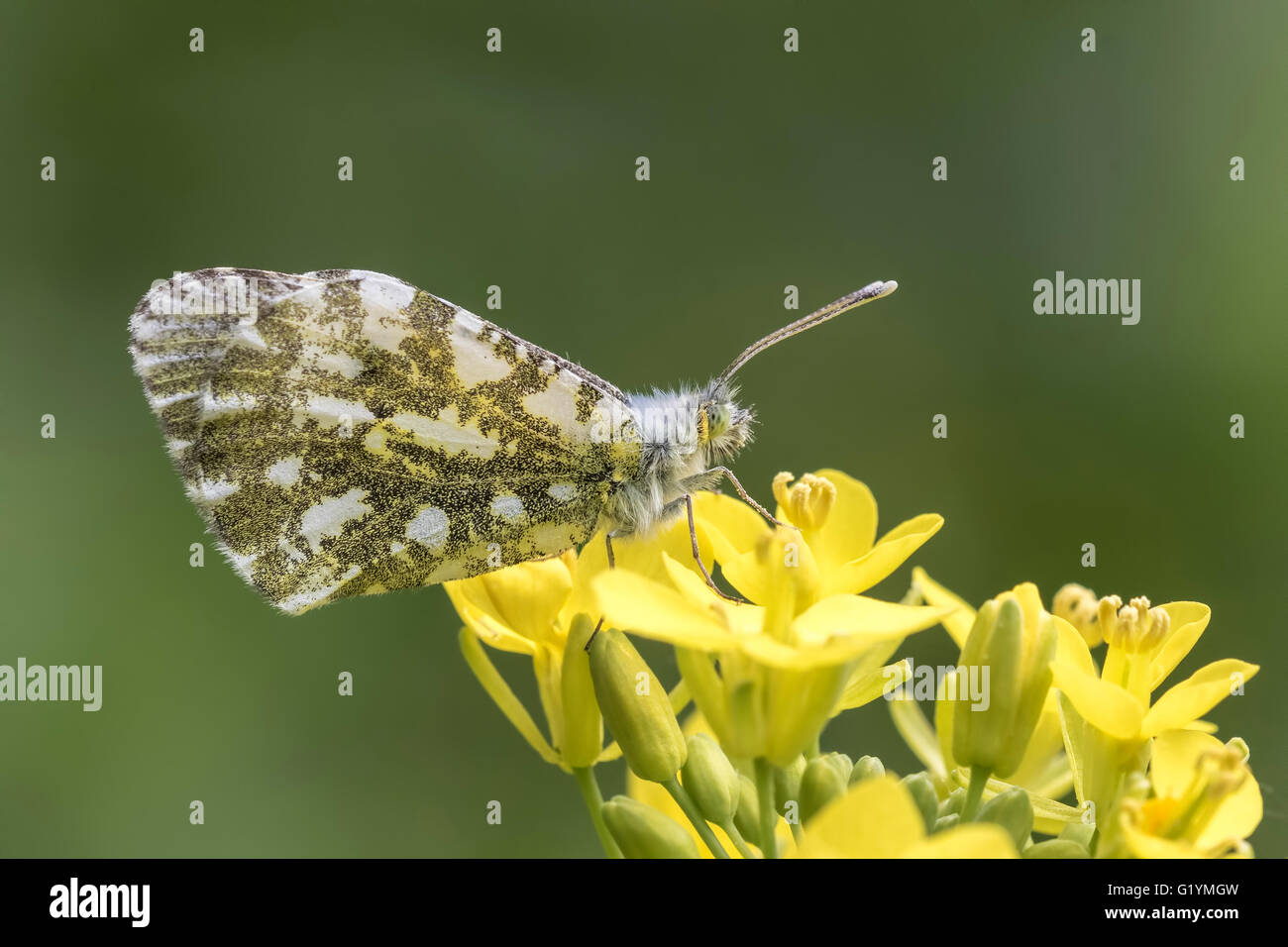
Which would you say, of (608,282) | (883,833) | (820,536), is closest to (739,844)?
(820,536)

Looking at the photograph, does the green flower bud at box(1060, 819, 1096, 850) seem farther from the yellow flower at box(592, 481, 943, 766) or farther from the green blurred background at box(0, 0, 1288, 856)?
the green blurred background at box(0, 0, 1288, 856)

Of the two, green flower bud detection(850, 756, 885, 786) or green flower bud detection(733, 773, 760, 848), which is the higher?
green flower bud detection(850, 756, 885, 786)

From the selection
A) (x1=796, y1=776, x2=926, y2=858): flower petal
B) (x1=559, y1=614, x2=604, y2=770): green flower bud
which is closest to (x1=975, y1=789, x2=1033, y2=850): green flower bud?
(x1=796, y1=776, x2=926, y2=858): flower petal

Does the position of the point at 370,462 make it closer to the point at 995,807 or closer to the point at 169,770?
the point at 995,807

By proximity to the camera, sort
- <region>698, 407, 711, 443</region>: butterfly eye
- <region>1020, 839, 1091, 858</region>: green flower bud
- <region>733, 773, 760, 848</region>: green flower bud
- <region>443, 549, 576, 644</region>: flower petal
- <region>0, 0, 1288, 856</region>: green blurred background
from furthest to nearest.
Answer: <region>0, 0, 1288, 856</region>: green blurred background → <region>698, 407, 711, 443</region>: butterfly eye → <region>443, 549, 576, 644</region>: flower petal → <region>733, 773, 760, 848</region>: green flower bud → <region>1020, 839, 1091, 858</region>: green flower bud

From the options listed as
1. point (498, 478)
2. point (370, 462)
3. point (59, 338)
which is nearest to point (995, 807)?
point (498, 478)

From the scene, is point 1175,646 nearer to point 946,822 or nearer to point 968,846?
point 946,822

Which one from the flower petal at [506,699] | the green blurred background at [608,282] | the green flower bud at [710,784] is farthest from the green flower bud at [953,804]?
the green blurred background at [608,282]
